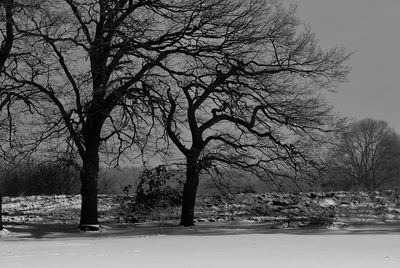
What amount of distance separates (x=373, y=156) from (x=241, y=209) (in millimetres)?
48761

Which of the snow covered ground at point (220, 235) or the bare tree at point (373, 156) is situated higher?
the bare tree at point (373, 156)

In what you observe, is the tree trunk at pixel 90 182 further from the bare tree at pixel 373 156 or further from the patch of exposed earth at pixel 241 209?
the bare tree at pixel 373 156

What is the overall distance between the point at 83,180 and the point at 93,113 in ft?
9.17

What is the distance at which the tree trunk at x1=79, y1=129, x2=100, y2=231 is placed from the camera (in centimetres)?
1980

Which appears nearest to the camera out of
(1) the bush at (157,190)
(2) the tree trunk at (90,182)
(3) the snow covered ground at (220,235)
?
(3) the snow covered ground at (220,235)

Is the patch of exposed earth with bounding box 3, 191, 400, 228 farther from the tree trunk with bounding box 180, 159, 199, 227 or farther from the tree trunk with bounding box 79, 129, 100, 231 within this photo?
the tree trunk with bounding box 79, 129, 100, 231

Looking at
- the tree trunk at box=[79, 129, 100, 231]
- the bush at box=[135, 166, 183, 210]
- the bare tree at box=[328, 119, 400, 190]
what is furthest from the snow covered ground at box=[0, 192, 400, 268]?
the bare tree at box=[328, 119, 400, 190]

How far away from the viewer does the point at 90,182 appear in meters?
20.1

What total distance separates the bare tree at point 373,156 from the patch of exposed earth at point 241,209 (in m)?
40.6

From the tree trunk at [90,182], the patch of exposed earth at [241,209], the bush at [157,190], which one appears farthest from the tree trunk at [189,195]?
the tree trunk at [90,182]

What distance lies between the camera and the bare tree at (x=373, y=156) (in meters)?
68.4

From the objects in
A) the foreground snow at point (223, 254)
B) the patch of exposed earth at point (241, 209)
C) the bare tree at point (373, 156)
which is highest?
the bare tree at point (373, 156)

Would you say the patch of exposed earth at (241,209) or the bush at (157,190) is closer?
the patch of exposed earth at (241,209)

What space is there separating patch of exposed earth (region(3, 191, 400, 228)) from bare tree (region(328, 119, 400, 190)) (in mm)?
40632
